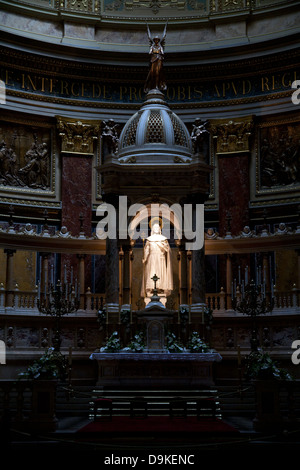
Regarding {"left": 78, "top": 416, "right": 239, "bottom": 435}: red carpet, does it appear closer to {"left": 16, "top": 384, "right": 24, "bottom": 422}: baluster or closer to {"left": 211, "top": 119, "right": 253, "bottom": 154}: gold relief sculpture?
{"left": 16, "top": 384, "right": 24, "bottom": 422}: baluster

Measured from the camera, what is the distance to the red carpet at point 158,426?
15633 mm

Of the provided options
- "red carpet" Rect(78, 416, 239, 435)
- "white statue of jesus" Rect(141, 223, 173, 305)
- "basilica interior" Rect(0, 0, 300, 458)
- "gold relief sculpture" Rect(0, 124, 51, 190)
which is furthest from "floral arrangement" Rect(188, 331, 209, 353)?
"gold relief sculpture" Rect(0, 124, 51, 190)

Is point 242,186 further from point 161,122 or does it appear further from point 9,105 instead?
point 9,105

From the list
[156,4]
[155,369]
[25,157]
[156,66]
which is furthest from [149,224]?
[156,4]

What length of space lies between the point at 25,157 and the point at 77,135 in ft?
7.10

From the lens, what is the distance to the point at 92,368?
74.8 feet

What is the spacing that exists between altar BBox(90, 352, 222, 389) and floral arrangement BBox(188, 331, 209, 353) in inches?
15.0

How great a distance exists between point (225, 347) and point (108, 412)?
18.9 ft

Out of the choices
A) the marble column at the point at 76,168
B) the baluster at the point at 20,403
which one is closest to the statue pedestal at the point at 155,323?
the baluster at the point at 20,403

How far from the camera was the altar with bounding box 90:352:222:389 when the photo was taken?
2052 centimetres

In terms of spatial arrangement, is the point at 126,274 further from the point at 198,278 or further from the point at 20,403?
the point at 20,403

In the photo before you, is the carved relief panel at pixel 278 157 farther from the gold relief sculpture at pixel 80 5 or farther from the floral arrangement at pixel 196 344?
the floral arrangement at pixel 196 344

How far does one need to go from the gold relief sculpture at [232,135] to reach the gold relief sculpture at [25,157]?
6550mm
